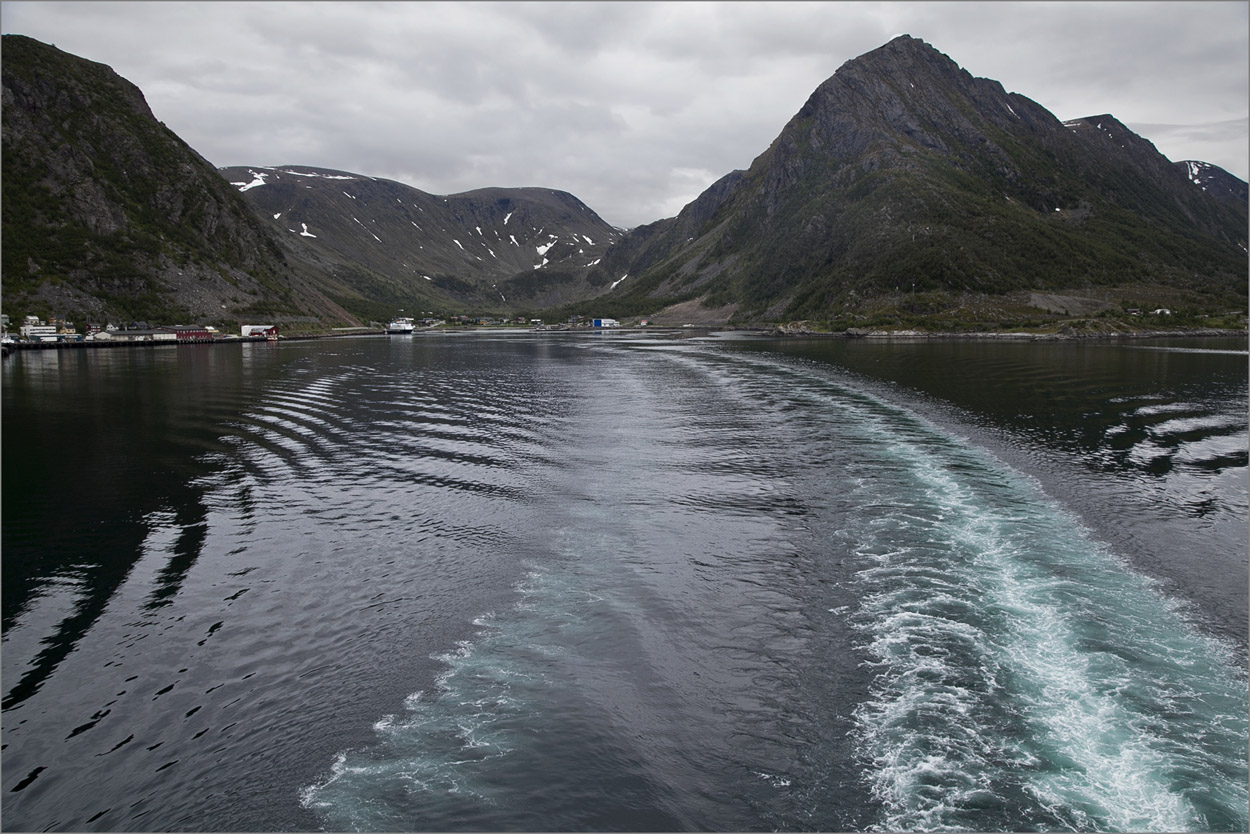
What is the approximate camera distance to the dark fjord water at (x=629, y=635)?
39.1ft

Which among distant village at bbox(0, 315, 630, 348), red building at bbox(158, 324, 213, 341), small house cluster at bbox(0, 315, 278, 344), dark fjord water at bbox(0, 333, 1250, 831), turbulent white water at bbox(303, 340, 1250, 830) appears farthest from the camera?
red building at bbox(158, 324, 213, 341)

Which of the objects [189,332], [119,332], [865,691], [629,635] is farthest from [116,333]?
[865,691]

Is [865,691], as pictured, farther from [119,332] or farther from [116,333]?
[119,332]

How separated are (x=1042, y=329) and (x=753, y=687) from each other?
187337 millimetres

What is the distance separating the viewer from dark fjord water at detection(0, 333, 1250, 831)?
11.9m

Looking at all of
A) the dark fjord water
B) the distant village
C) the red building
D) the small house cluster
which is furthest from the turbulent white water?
the red building

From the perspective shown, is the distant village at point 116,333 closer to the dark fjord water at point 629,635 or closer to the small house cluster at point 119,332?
the small house cluster at point 119,332

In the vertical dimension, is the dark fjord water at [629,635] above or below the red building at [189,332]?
below

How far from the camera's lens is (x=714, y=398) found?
2534 inches

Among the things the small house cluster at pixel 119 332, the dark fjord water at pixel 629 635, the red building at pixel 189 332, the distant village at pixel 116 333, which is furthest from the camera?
the red building at pixel 189 332

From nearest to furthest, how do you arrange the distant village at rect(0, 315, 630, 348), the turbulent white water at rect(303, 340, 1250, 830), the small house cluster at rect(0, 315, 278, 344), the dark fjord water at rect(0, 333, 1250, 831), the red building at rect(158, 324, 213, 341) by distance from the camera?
the turbulent white water at rect(303, 340, 1250, 830) < the dark fjord water at rect(0, 333, 1250, 831) < the distant village at rect(0, 315, 630, 348) < the small house cluster at rect(0, 315, 278, 344) < the red building at rect(158, 324, 213, 341)

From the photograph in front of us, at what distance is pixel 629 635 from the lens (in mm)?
17516

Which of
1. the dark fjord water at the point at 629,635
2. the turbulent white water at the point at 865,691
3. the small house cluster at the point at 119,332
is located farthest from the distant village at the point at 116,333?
the turbulent white water at the point at 865,691

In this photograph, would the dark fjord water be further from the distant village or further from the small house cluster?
the small house cluster
